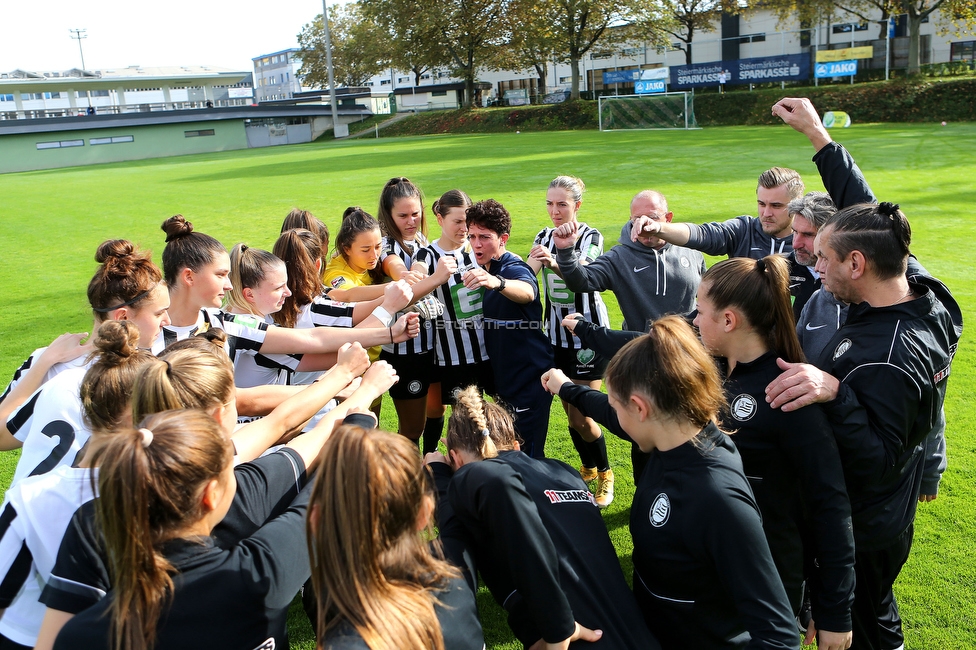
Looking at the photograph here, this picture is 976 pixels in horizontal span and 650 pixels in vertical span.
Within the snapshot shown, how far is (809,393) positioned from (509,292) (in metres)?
2.22

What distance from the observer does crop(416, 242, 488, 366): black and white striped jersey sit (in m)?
4.96

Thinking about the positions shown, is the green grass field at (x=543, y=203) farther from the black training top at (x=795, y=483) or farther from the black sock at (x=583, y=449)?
the black training top at (x=795, y=483)

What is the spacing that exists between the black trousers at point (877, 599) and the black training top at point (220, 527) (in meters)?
2.49

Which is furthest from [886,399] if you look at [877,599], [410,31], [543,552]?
[410,31]

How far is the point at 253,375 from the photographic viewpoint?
3.88 metres

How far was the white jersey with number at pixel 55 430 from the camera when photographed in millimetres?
2547

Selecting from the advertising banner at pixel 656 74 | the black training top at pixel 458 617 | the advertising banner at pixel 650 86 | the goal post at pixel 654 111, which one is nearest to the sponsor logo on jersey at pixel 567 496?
the black training top at pixel 458 617

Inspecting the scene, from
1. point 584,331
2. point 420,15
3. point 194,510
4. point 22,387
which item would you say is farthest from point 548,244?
point 420,15

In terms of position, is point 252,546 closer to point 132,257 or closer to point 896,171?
point 132,257

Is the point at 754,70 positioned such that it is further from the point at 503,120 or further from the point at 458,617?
the point at 458,617

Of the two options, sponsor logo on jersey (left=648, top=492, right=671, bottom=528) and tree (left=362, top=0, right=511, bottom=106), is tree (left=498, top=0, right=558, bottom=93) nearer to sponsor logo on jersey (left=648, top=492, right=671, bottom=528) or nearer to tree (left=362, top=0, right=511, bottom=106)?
tree (left=362, top=0, right=511, bottom=106)

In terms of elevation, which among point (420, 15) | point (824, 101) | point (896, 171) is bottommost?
→ point (896, 171)

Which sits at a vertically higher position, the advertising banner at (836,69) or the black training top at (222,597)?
the advertising banner at (836,69)

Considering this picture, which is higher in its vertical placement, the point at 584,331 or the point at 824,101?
the point at 824,101
